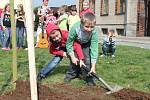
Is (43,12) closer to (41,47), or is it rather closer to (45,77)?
(41,47)

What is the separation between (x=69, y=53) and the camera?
7738 mm

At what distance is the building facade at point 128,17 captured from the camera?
98.4 feet

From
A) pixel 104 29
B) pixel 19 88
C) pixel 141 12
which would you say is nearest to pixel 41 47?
pixel 19 88

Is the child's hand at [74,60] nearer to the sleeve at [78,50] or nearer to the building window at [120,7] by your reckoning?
the sleeve at [78,50]

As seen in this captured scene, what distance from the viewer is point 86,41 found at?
7.84 metres

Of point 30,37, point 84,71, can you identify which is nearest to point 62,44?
point 84,71

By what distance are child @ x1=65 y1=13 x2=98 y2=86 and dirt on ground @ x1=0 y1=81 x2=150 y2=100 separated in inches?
18.9

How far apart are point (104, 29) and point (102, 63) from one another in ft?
79.1

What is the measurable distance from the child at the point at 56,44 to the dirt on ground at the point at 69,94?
2.47ft

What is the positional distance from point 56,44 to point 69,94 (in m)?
1.49

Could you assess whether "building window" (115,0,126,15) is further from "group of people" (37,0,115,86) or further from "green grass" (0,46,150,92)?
"group of people" (37,0,115,86)

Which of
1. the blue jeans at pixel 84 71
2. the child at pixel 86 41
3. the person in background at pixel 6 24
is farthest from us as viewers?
the person in background at pixel 6 24

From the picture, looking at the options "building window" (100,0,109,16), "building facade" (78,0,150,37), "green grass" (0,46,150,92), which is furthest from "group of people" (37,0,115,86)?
"building window" (100,0,109,16)

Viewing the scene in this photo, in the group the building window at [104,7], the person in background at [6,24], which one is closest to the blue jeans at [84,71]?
the person in background at [6,24]
